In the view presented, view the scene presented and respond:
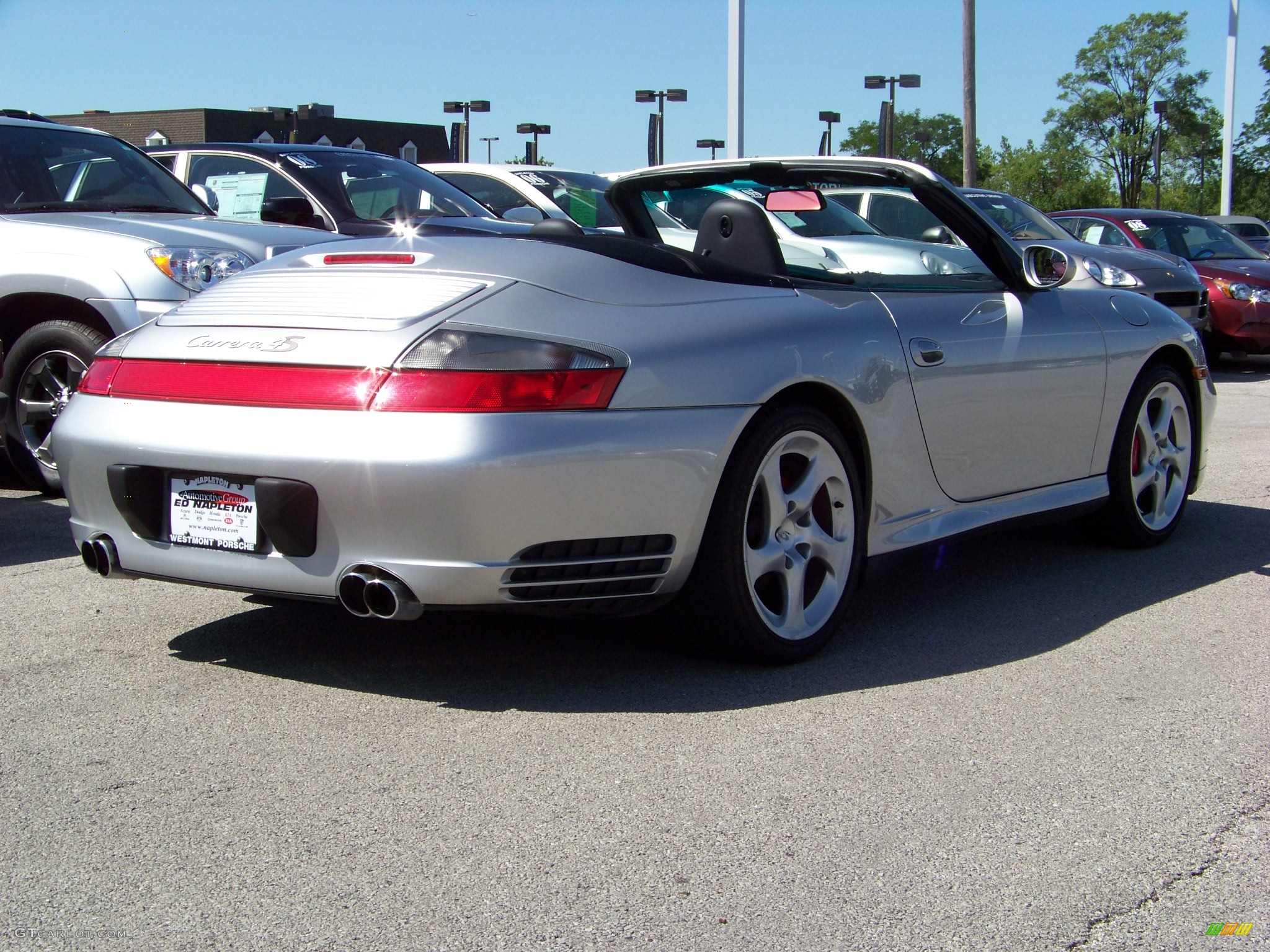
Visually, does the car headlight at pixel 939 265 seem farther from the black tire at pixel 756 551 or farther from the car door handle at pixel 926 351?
the black tire at pixel 756 551

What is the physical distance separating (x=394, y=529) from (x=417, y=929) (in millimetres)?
1091

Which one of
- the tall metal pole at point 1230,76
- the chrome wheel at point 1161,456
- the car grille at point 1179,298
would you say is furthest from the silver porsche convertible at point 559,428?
the tall metal pole at point 1230,76

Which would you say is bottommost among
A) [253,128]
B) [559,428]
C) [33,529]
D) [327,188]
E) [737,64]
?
[33,529]

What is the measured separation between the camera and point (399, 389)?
3.15 meters

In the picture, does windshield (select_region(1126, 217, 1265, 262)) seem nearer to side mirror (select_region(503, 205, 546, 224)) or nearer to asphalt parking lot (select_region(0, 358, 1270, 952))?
side mirror (select_region(503, 205, 546, 224))

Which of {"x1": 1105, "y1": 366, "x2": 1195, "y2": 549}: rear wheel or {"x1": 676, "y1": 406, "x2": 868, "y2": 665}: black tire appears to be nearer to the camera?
{"x1": 676, "y1": 406, "x2": 868, "y2": 665}: black tire

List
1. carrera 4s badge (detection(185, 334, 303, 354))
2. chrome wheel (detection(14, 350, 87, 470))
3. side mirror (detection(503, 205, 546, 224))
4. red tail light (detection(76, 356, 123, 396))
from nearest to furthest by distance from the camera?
1. carrera 4s badge (detection(185, 334, 303, 354))
2. red tail light (detection(76, 356, 123, 396))
3. chrome wheel (detection(14, 350, 87, 470))
4. side mirror (detection(503, 205, 546, 224))

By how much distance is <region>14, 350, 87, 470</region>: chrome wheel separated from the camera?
20.5 feet

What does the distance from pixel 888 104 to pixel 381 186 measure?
21.9 metres

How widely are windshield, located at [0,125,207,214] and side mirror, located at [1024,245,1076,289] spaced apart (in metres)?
4.59

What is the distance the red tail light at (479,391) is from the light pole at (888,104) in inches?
1019

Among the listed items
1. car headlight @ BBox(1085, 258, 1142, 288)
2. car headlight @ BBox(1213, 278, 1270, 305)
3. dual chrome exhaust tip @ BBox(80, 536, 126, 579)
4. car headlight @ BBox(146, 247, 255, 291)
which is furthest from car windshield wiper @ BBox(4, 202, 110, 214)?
car headlight @ BBox(1213, 278, 1270, 305)

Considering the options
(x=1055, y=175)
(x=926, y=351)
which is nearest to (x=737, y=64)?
(x=926, y=351)

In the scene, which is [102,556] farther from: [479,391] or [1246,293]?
[1246,293]
